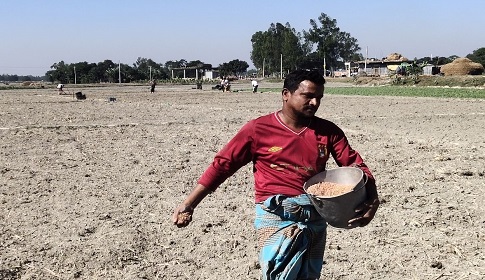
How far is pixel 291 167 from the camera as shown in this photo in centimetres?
305

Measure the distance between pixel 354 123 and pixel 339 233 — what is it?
36.9 ft

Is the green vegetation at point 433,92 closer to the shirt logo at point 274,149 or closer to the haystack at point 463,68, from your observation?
the shirt logo at point 274,149

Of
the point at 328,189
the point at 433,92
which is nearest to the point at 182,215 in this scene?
the point at 328,189

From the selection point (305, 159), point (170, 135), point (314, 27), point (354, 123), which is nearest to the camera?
point (305, 159)

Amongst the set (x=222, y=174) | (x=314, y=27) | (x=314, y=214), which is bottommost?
(x=314, y=214)

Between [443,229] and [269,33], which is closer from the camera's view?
[443,229]

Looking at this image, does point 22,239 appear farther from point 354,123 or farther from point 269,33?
point 269,33

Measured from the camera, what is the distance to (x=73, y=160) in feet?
31.9

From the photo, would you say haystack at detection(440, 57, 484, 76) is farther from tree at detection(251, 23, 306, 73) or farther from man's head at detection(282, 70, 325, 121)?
man's head at detection(282, 70, 325, 121)

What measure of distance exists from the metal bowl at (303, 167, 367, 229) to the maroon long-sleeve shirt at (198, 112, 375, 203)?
0.08 metres

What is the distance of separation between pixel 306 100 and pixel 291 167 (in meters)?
0.35

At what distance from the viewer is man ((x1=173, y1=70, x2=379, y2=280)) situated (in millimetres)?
2996

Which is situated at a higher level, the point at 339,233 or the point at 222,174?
the point at 222,174

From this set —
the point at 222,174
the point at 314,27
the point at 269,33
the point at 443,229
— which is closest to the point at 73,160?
the point at 443,229
